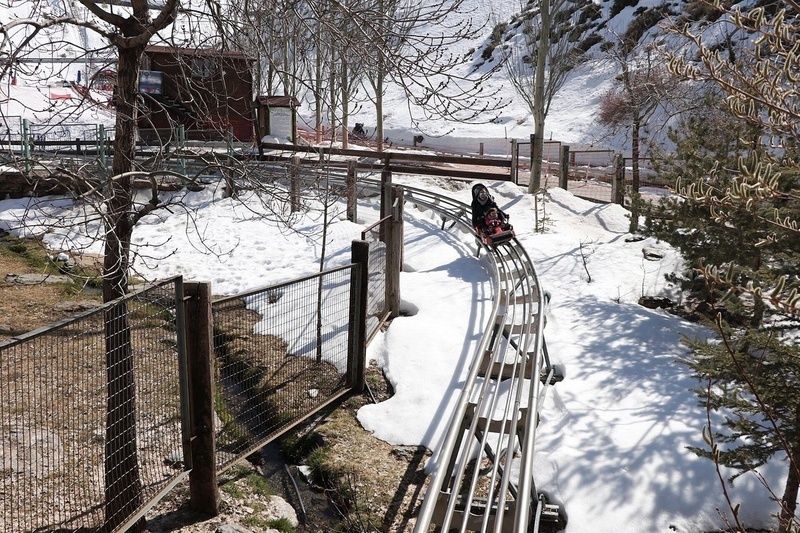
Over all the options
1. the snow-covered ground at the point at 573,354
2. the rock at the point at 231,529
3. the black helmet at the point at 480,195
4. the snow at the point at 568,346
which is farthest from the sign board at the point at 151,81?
the rock at the point at 231,529

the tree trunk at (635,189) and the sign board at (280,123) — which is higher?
the sign board at (280,123)

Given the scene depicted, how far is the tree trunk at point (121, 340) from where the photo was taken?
5.05 meters

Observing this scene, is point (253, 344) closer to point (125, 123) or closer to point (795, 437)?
point (125, 123)

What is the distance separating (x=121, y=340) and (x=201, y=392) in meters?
0.88

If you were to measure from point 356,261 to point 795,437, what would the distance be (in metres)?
4.95

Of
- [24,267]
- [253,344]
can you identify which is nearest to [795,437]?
[253,344]

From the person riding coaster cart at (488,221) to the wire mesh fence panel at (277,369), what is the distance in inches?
184

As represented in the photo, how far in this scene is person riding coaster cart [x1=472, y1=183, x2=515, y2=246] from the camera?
44.7 ft

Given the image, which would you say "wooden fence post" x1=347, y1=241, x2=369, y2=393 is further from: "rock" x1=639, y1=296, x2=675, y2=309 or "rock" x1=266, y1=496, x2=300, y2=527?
"rock" x1=639, y1=296, x2=675, y2=309

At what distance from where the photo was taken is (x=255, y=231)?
17500mm

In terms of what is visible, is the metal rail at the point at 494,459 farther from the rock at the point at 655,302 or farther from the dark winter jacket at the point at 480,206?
the dark winter jacket at the point at 480,206

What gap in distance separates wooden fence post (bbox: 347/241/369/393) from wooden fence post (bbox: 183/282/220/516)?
287cm

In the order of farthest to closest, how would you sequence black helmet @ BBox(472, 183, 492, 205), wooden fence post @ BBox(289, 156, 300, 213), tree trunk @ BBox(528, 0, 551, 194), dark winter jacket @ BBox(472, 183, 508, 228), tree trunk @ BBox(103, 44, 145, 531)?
tree trunk @ BBox(528, 0, 551, 194) < black helmet @ BBox(472, 183, 492, 205) < dark winter jacket @ BBox(472, 183, 508, 228) < wooden fence post @ BBox(289, 156, 300, 213) < tree trunk @ BBox(103, 44, 145, 531)

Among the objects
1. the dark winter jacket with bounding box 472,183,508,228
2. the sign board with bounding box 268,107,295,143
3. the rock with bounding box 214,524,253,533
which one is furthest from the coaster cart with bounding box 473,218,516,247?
the sign board with bounding box 268,107,295,143
